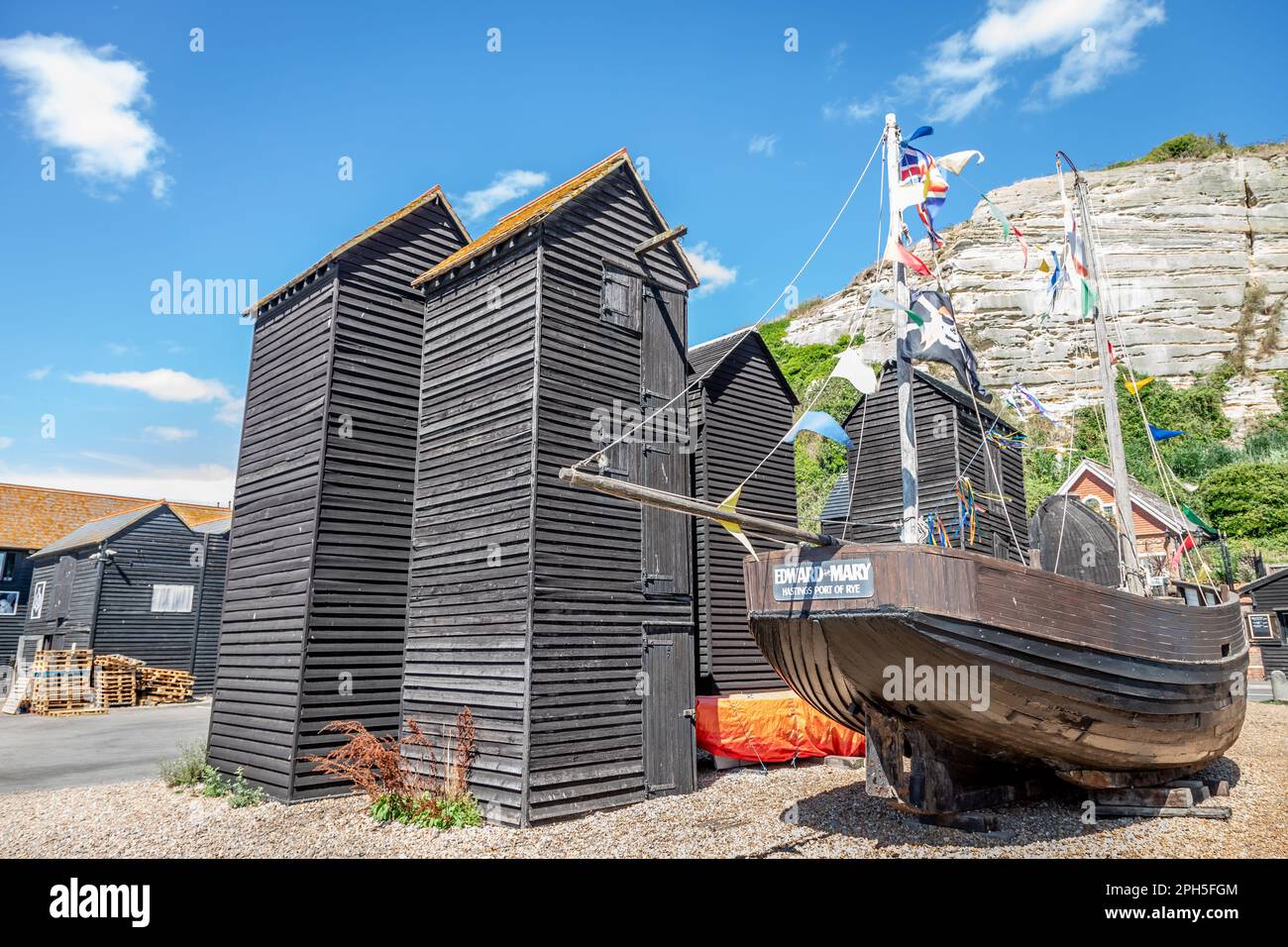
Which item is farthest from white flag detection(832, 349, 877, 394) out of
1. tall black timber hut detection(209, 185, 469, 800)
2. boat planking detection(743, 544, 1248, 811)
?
tall black timber hut detection(209, 185, 469, 800)

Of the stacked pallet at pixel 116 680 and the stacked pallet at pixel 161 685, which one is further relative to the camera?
the stacked pallet at pixel 161 685

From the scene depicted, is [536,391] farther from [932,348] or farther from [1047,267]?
[1047,267]

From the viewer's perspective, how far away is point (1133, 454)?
131 feet

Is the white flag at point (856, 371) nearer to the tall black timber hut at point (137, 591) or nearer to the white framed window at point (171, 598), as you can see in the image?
the tall black timber hut at point (137, 591)

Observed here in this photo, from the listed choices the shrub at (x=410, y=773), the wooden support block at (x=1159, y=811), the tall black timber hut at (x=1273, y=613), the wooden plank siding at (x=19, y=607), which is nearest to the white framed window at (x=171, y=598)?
the wooden plank siding at (x=19, y=607)

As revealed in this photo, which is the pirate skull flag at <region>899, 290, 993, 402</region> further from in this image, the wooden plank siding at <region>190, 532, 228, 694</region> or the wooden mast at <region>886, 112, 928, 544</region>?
the wooden plank siding at <region>190, 532, 228, 694</region>

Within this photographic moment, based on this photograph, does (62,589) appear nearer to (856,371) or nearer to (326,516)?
(326,516)

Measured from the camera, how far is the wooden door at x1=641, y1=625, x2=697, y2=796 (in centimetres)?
1098

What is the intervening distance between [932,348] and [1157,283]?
50.6m

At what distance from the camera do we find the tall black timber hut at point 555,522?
33.1 ft

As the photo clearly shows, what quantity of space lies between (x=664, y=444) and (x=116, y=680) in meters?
25.9

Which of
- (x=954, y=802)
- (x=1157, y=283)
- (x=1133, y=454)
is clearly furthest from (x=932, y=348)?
(x=1157, y=283)

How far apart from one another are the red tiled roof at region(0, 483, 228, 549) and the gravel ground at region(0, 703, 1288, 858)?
27090mm

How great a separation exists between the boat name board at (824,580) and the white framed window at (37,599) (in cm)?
3690
